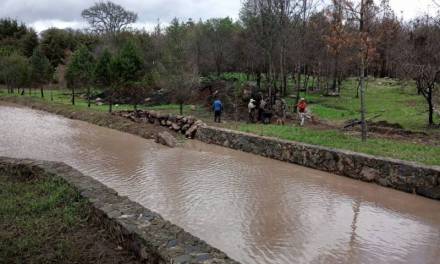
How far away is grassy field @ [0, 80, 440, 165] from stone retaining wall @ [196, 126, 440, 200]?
0.64 metres

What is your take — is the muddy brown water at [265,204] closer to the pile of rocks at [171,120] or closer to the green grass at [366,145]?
the green grass at [366,145]

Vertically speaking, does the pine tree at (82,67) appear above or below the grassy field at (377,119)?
above

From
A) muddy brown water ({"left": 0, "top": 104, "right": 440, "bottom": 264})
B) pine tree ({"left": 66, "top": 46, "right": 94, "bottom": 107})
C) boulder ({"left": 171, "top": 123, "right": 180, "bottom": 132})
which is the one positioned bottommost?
muddy brown water ({"left": 0, "top": 104, "right": 440, "bottom": 264})

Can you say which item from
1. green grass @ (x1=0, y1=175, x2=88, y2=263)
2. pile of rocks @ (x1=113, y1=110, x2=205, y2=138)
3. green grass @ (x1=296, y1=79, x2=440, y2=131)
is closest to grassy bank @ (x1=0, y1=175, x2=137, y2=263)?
green grass @ (x1=0, y1=175, x2=88, y2=263)

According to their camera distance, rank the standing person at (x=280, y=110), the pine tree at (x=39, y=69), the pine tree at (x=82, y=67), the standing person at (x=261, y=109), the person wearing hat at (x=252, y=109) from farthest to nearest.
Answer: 1. the pine tree at (x=39, y=69)
2. the pine tree at (x=82, y=67)
3. the standing person at (x=261, y=109)
4. the standing person at (x=280, y=110)
5. the person wearing hat at (x=252, y=109)

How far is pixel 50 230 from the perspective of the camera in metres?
5.91

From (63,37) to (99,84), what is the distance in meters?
35.6

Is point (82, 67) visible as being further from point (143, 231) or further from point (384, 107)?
point (143, 231)

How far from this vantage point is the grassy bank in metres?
5.16

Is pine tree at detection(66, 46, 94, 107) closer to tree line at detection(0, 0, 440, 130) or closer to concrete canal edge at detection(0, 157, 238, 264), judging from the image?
tree line at detection(0, 0, 440, 130)

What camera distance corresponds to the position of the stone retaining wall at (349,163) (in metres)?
10.3

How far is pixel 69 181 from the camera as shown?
26.1 ft

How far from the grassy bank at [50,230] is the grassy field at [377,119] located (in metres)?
8.98

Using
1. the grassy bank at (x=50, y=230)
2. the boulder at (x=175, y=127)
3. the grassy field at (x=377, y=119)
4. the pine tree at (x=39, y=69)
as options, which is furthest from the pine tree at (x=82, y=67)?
the grassy bank at (x=50, y=230)
